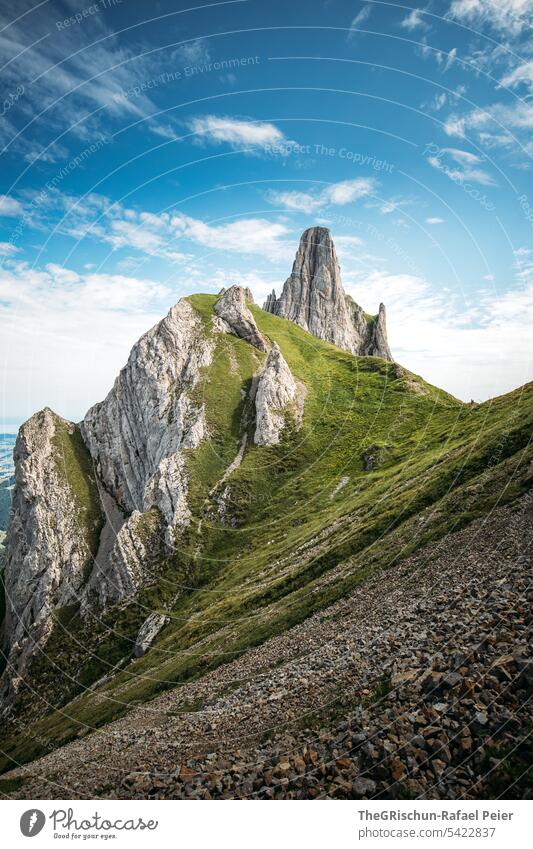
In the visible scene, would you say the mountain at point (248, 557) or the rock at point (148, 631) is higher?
the mountain at point (248, 557)

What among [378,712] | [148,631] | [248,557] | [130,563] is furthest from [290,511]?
[378,712]

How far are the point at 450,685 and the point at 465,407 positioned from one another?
108724 millimetres

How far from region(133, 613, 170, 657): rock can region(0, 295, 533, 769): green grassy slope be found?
206 centimetres

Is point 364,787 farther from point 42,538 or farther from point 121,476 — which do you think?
point 121,476

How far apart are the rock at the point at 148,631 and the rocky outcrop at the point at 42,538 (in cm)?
3418

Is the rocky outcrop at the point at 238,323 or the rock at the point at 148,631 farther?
the rocky outcrop at the point at 238,323

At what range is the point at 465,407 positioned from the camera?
108 meters

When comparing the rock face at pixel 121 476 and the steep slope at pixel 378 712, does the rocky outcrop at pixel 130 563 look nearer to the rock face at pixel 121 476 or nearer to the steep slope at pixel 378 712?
the rock face at pixel 121 476

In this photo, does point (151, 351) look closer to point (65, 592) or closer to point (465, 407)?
point (65, 592)

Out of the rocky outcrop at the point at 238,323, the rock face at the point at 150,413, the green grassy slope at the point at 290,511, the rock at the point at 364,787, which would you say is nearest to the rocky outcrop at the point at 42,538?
the rock face at the point at 150,413

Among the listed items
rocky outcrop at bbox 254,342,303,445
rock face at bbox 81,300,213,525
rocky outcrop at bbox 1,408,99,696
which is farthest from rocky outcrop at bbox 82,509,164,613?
rocky outcrop at bbox 254,342,303,445

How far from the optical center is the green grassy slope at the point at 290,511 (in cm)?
3659
